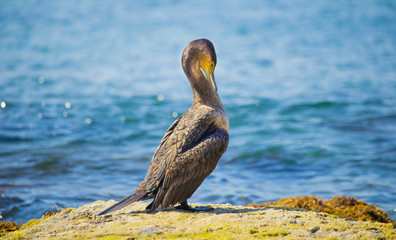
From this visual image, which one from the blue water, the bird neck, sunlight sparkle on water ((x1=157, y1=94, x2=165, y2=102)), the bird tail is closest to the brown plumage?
the bird tail

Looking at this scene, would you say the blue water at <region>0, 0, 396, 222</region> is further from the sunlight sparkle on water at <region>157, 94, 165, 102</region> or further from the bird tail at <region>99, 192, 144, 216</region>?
the bird tail at <region>99, 192, 144, 216</region>

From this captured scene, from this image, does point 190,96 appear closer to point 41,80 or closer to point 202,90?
point 41,80

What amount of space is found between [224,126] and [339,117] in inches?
373

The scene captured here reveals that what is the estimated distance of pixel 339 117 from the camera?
14.4 metres

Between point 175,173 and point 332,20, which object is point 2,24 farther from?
point 175,173

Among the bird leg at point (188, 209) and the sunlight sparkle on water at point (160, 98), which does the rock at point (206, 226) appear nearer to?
the bird leg at point (188, 209)

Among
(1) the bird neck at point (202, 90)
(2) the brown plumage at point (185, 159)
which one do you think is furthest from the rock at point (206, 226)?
(1) the bird neck at point (202, 90)

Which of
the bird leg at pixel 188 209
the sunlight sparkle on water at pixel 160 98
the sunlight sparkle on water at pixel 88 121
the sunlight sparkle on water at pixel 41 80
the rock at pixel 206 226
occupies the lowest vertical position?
the rock at pixel 206 226

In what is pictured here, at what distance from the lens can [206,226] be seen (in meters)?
4.72

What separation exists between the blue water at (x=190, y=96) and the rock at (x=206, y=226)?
117 inches

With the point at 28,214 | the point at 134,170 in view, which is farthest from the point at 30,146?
the point at 28,214

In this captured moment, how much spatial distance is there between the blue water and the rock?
2.97m

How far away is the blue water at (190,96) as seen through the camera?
31.8 ft

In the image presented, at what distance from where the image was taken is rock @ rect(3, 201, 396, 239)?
449 centimetres
